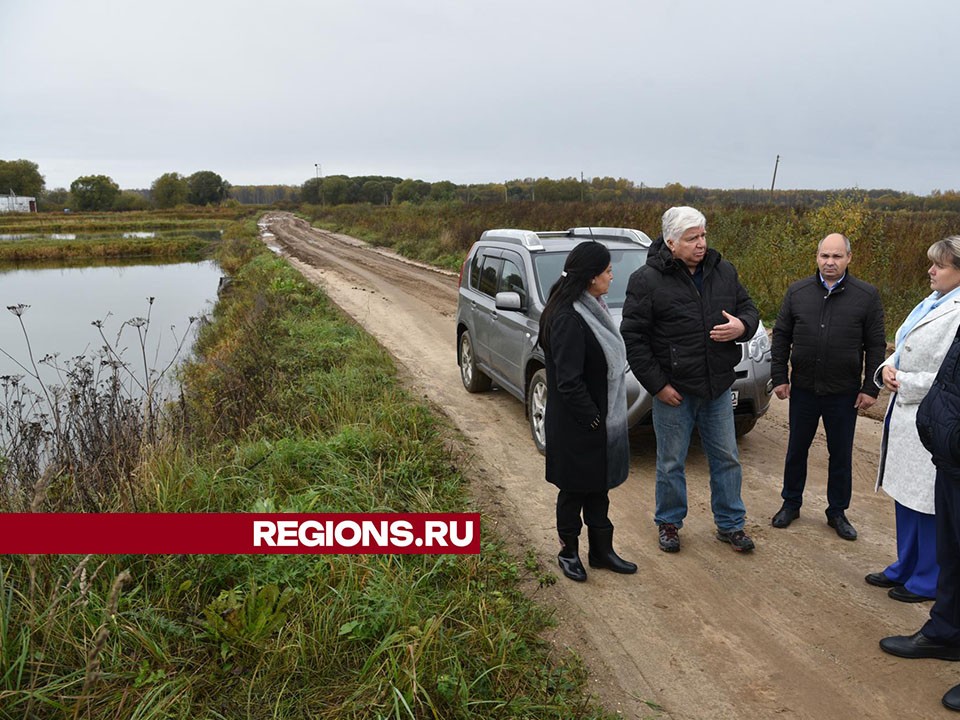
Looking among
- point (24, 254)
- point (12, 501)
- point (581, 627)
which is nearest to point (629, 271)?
point (581, 627)

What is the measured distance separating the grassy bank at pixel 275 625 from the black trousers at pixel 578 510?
408mm

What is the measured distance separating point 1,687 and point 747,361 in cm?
522

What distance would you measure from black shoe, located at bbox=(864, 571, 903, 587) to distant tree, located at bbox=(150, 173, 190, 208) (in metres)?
110

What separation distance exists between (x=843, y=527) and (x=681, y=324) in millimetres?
1917

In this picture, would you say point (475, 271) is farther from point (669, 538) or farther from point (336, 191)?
point (336, 191)

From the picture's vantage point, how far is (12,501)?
4.29 metres

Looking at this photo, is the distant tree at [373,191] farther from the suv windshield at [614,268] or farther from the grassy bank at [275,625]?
the grassy bank at [275,625]

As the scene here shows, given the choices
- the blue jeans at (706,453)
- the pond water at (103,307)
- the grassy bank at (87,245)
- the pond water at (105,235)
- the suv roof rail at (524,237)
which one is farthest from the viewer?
the pond water at (105,235)

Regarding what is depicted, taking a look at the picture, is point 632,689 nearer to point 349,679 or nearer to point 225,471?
point 349,679

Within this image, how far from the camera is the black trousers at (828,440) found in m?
4.43

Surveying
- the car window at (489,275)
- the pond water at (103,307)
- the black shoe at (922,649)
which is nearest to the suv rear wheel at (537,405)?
the car window at (489,275)

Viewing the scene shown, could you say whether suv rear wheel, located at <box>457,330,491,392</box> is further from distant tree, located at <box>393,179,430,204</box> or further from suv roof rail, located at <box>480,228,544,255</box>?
distant tree, located at <box>393,179,430,204</box>

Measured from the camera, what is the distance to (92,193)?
93.3 m

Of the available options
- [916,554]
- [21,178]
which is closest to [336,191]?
[21,178]
